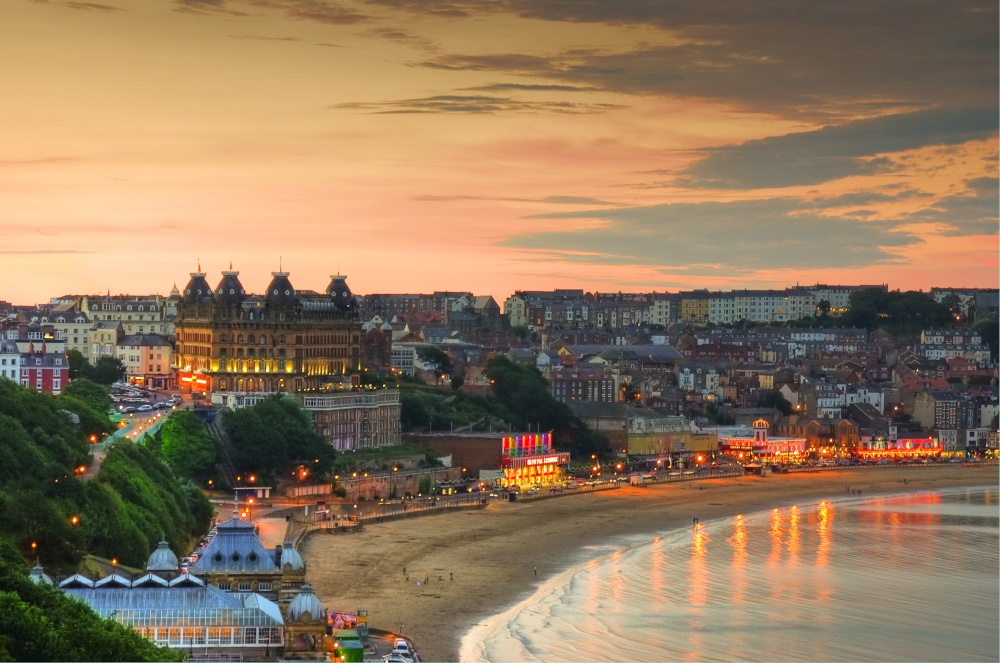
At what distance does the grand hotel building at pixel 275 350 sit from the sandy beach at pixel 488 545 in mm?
4842

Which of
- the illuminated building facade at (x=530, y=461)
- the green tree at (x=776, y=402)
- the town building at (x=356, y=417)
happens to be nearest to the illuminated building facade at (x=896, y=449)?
the green tree at (x=776, y=402)

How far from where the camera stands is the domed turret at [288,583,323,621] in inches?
789

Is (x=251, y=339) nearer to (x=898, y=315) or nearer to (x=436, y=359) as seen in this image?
(x=436, y=359)

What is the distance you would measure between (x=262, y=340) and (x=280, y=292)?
150 cm

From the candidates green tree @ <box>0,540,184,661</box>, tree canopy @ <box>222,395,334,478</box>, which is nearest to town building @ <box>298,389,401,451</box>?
tree canopy @ <box>222,395,334,478</box>

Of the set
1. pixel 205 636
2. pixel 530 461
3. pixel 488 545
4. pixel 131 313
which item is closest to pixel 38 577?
pixel 205 636

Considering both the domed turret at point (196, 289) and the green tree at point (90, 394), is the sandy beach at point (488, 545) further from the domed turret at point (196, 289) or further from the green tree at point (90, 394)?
the domed turret at point (196, 289)

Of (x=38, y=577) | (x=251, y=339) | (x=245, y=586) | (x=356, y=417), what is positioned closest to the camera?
(x=38, y=577)

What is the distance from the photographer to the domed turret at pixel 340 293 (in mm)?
48125

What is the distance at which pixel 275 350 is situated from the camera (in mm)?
44938

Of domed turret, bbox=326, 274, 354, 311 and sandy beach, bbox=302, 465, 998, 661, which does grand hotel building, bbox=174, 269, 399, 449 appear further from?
sandy beach, bbox=302, 465, 998, 661

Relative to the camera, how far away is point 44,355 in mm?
42438

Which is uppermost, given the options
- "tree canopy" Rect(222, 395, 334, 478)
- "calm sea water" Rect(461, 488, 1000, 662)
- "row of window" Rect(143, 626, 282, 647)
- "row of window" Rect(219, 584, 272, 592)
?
"tree canopy" Rect(222, 395, 334, 478)

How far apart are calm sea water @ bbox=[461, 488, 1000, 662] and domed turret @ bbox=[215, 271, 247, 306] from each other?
589 inches
